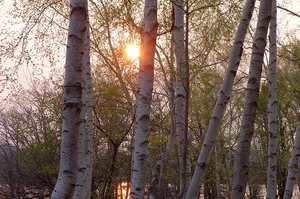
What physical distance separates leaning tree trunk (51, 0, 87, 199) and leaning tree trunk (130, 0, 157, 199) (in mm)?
980

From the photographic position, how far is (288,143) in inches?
804

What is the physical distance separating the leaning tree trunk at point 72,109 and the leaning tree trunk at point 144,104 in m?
0.98

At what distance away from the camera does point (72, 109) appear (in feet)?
9.68

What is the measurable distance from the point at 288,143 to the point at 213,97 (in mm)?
5186

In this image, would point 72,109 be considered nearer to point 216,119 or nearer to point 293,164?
point 216,119

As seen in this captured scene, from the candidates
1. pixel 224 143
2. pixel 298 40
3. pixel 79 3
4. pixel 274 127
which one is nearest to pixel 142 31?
pixel 79 3

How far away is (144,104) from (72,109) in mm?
1064

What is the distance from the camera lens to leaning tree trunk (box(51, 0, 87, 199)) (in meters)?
2.91

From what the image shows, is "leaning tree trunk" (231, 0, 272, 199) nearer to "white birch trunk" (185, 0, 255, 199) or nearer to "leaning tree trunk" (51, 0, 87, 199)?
"white birch trunk" (185, 0, 255, 199)

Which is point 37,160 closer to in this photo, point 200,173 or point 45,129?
point 45,129

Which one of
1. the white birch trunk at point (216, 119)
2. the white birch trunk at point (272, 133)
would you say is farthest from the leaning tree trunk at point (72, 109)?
the white birch trunk at point (272, 133)

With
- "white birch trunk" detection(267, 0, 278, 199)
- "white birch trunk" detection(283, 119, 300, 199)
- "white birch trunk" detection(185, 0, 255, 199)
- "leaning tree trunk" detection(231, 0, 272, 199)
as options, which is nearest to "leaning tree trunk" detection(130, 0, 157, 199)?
"white birch trunk" detection(185, 0, 255, 199)

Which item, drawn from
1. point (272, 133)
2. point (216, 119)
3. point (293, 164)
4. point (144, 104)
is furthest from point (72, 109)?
point (293, 164)

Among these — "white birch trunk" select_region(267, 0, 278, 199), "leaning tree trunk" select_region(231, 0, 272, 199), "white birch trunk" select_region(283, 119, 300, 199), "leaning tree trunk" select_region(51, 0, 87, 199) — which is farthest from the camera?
"white birch trunk" select_region(283, 119, 300, 199)
